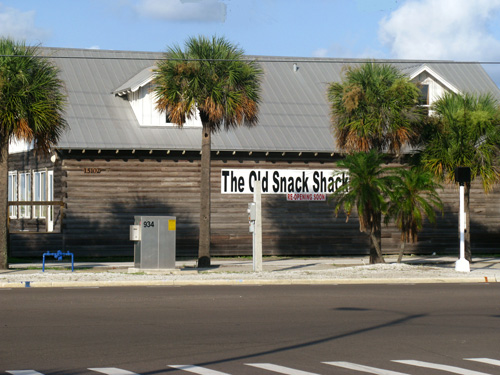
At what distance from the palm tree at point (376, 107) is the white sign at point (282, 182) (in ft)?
21.2

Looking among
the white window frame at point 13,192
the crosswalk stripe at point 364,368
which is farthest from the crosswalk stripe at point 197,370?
the white window frame at point 13,192

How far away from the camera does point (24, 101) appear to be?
24.7m

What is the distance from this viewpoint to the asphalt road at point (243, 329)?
10.1 meters

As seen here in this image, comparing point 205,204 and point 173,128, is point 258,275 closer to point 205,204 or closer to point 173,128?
point 205,204

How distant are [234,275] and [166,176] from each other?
32.6 feet

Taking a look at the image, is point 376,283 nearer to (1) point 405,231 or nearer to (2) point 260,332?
(1) point 405,231

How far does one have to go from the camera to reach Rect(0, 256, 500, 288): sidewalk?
2233 centimetres


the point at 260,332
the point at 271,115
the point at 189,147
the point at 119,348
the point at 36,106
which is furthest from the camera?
the point at 271,115

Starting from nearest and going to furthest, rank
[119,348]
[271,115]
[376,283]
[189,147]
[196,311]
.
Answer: [119,348]
[196,311]
[376,283]
[189,147]
[271,115]

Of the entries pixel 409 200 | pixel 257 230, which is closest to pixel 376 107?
pixel 409 200

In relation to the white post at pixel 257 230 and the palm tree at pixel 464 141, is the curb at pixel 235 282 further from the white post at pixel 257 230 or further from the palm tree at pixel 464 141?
the palm tree at pixel 464 141

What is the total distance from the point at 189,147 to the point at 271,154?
333 cm

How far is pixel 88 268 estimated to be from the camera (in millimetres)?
27422

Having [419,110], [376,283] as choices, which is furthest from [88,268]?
[419,110]
